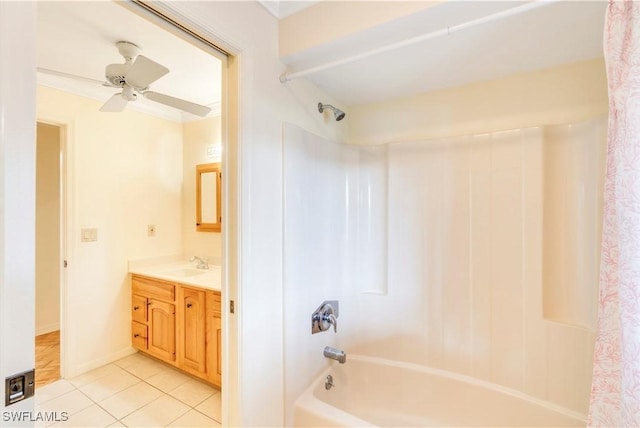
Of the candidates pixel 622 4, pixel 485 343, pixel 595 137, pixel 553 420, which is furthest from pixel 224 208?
pixel 553 420

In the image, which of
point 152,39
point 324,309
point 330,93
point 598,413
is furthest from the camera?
point 330,93

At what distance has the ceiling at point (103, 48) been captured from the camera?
4.68 ft

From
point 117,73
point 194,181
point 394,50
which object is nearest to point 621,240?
point 394,50

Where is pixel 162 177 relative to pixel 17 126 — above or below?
above

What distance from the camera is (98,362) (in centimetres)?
245

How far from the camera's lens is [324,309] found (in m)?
1.80

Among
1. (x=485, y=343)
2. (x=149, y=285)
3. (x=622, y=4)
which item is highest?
(x=622, y=4)

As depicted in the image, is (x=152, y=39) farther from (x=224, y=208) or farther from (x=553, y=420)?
(x=553, y=420)

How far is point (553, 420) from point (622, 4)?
1.84 metres

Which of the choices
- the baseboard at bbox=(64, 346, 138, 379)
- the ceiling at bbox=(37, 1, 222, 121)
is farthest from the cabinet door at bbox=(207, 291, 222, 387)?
the ceiling at bbox=(37, 1, 222, 121)

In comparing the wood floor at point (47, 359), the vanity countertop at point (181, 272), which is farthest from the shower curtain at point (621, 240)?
the wood floor at point (47, 359)

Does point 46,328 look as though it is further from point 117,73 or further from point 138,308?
point 117,73

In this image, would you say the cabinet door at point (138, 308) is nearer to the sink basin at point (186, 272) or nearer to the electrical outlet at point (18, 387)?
the sink basin at point (186, 272)

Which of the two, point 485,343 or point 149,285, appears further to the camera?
point 149,285
